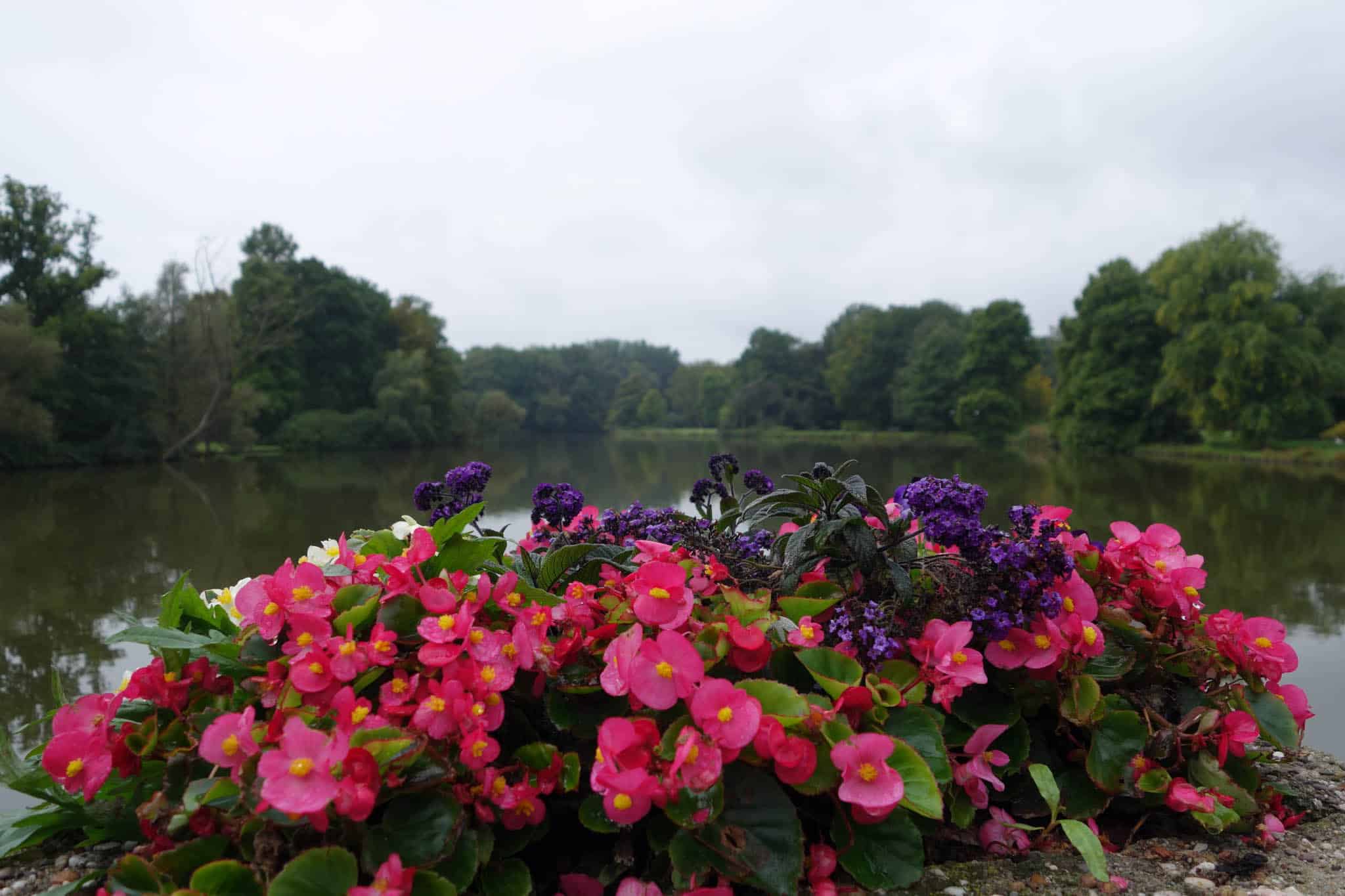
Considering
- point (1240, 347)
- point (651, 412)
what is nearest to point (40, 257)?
point (1240, 347)

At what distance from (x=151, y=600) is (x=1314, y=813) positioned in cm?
646

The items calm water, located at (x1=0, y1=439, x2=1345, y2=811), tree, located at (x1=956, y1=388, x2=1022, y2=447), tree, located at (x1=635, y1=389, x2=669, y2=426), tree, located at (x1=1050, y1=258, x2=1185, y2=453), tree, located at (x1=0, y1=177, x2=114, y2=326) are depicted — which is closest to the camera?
calm water, located at (x1=0, y1=439, x2=1345, y2=811)

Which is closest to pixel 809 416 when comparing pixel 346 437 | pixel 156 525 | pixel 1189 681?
pixel 346 437

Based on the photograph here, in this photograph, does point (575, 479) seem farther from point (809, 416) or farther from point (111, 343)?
point (809, 416)

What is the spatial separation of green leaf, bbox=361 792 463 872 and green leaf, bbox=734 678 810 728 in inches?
18.6

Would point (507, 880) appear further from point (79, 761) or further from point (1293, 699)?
point (1293, 699)

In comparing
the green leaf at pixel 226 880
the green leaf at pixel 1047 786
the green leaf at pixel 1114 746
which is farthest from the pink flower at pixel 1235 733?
the green leaf at pixel 226 880

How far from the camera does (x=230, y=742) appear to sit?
109 centimetres

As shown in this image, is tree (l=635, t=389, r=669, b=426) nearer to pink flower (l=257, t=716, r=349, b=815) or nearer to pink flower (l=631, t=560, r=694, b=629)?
pink flower (l=631, t=560, r=694, b=629)

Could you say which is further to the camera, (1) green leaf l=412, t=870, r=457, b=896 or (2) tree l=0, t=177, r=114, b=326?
(2) tree l=0, t=177, r=114, b=326

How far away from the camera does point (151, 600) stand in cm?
561

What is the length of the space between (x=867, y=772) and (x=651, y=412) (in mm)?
76753

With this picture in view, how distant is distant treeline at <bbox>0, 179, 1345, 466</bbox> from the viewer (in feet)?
84.3

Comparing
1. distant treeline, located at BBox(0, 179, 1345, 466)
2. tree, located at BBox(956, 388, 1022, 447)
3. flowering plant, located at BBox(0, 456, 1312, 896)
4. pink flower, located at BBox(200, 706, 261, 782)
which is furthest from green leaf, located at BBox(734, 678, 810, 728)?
tree, located at BBox(956, 388, 1022, 447)
